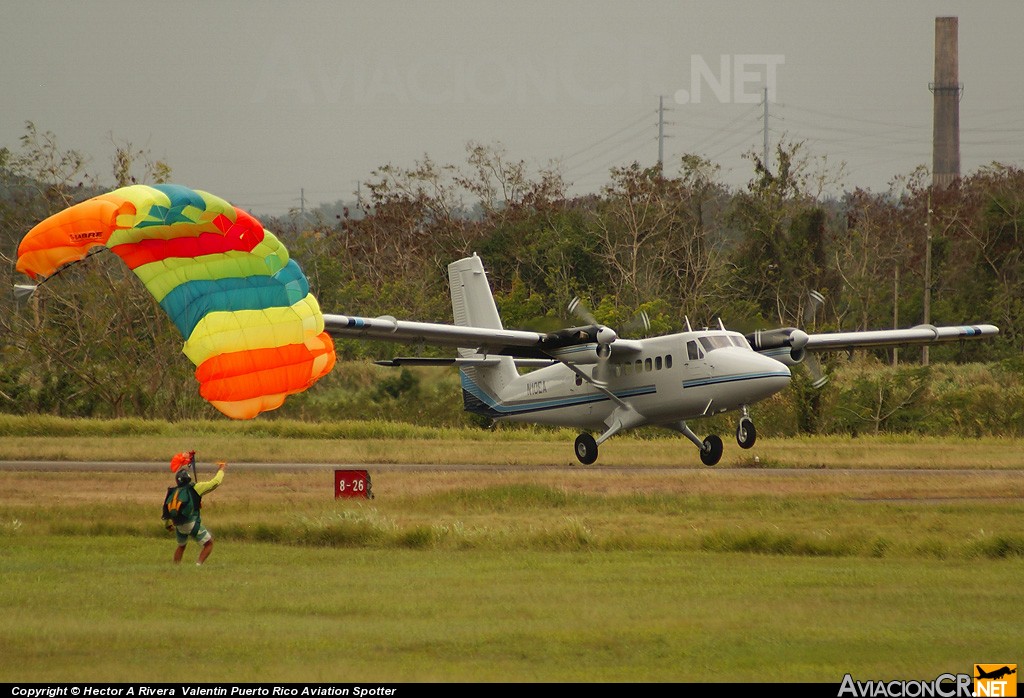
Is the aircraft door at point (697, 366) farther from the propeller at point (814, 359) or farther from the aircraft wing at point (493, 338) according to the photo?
the propeller at point (814, 359)

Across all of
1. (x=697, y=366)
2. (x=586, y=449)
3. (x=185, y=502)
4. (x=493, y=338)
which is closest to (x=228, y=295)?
(x=185, y=502)

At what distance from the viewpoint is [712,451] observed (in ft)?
109

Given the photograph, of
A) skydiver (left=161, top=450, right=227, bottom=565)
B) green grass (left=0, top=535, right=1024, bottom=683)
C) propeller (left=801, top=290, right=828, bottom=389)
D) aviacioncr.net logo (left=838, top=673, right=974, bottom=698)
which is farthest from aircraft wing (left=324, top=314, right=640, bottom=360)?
aviacioncr.net logo (left=838, top=673, right=974, bottom=698)

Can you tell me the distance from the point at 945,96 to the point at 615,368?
77325mm

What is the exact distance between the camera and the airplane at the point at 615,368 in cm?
3106

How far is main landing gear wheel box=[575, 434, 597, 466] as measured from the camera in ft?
113

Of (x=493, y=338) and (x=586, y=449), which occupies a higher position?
(x=493, y=338)

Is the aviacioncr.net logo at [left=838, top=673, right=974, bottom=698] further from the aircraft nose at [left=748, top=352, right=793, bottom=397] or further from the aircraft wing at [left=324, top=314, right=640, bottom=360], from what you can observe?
the aircraft wing at [left=324, top=314, right=640, bottom=360]

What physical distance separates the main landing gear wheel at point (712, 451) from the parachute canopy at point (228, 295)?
56.2 ft

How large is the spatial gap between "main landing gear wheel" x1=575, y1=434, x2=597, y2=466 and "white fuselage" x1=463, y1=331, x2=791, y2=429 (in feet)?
1.78

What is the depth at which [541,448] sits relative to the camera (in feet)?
133

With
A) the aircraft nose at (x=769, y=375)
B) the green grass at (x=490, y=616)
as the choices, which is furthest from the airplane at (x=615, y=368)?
the green grass at (x=490, y=616)

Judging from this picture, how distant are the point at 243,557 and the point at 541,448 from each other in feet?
75.1

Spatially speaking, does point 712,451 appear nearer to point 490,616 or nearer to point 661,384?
point 661,384
